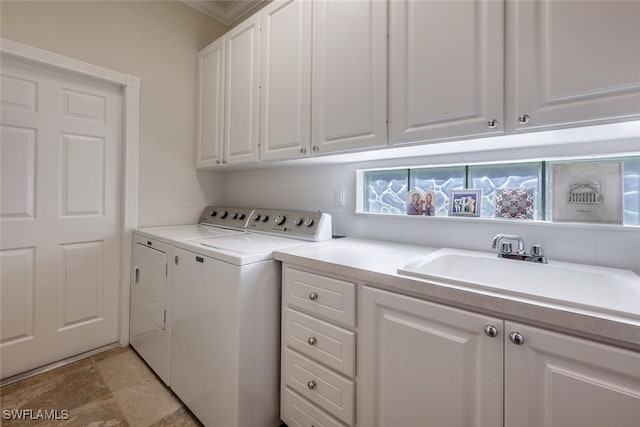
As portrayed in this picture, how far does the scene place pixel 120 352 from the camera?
6.85ft

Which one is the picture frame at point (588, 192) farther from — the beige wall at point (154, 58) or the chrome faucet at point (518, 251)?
the beige wall at point (154, 58)

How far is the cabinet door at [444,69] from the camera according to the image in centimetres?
102

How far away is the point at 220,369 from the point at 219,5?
2.92 meters

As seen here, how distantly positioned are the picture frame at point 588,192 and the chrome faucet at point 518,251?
188 mm

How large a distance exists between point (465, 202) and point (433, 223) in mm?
188

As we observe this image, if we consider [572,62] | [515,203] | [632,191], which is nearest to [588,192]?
[632,191]

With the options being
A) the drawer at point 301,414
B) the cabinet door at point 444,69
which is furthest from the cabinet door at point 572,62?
the drawer at point 301,414

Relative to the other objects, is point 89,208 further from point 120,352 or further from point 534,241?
point 534,241

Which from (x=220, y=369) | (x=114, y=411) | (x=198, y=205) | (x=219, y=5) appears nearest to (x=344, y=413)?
(x=220, y=369)

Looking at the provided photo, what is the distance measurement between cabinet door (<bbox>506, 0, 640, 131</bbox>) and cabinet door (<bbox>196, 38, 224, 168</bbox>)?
1.93m

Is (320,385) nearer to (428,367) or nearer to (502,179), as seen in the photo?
(428,367)

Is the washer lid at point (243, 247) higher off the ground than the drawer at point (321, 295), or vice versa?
the washer lid at point (243, 247)

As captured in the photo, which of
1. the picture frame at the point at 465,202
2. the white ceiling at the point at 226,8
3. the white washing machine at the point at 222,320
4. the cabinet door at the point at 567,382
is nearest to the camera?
the cabinet door at the point at 567,382

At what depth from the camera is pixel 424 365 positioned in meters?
0.91
